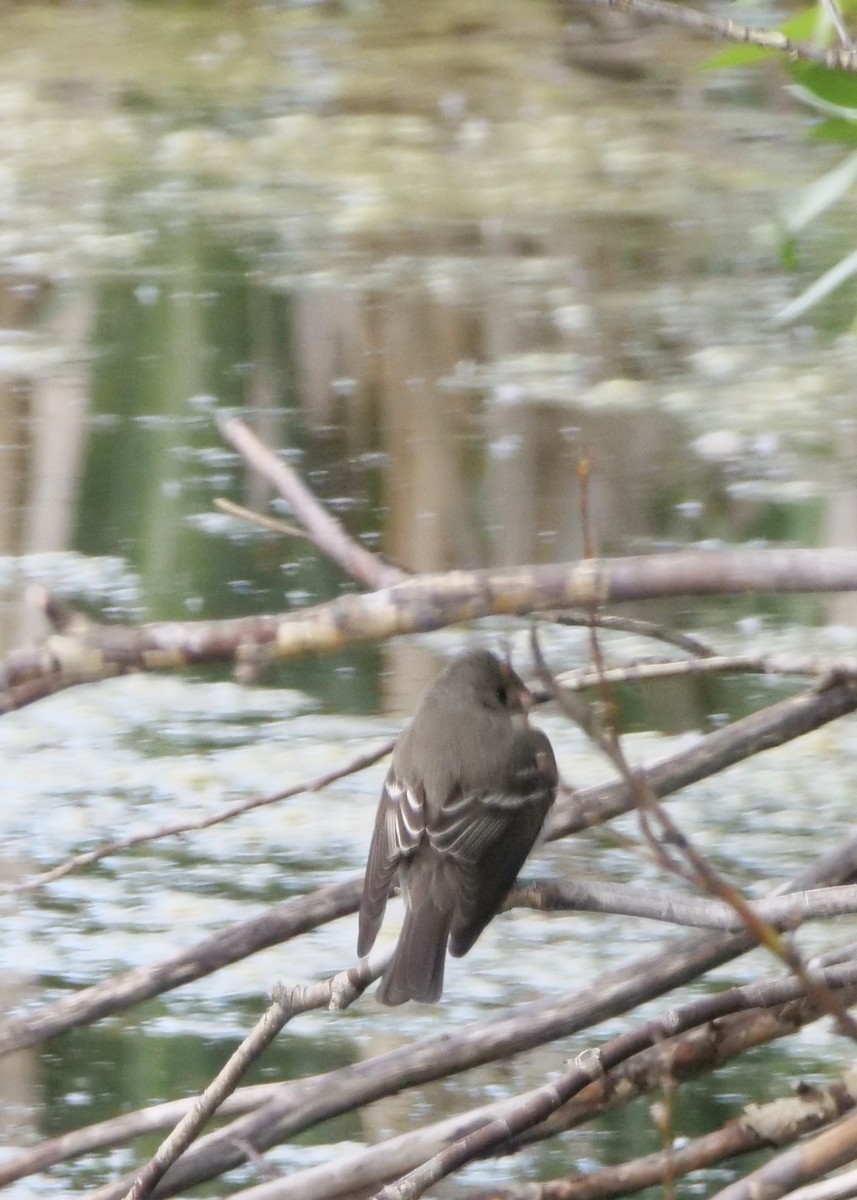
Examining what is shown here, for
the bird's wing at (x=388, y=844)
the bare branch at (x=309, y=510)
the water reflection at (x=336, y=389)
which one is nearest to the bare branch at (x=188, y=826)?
the bird's wing at (x=388, y=844)

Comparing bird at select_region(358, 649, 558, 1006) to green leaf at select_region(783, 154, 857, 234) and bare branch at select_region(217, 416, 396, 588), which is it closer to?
bare branch at select_region(217, 416, 396, 588)

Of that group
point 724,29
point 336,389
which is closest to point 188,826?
point 724,29

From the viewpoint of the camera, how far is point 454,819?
2.02 m

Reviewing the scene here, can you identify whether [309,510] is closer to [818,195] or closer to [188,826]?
[188,826]

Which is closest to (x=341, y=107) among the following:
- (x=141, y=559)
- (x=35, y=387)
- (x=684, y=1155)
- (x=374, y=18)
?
(x=374, y=18)

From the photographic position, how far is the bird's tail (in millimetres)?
1796

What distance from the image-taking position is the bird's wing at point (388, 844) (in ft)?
6.14

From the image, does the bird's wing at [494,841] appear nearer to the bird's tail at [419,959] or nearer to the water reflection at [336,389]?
the bird's tail at [419,959]

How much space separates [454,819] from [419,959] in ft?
0.68

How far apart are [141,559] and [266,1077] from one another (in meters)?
1.45

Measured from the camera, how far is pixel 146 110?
Result: 6.54 m

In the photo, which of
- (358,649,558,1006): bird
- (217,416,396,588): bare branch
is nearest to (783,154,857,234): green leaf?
(358,649,558,1006): bird

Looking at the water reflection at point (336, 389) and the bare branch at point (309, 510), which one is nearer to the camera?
the bare branch at point (309, 510)

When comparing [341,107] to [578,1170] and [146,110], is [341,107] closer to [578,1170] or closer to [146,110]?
[146,110]
